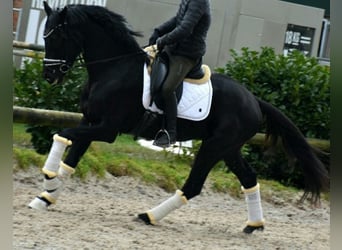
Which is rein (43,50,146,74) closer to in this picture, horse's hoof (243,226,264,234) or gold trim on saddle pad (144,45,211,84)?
gold trim on saddle pad (144,45,211,84)

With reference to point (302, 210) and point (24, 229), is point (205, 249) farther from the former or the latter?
point (302, 210)

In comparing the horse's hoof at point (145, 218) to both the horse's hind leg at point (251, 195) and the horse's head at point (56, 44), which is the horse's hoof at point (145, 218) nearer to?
the horse's hind leg at point (251, 195)

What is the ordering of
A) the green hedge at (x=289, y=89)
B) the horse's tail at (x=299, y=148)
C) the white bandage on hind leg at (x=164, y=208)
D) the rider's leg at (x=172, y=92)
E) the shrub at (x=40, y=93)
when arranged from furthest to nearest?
the green hedge at (x=289, y=89)
the shrub at (x=40, y=93)
the horse's tail at (x=299, y=148)
the white bandage on hind leg at (x=164, y=208)
the rider's leg at (x=172, y=92)

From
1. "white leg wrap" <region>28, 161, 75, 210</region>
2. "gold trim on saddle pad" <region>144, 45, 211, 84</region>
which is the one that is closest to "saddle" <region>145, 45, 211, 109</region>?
"gold trim on saddle pad" <region>144, 45, 211, 84</region>

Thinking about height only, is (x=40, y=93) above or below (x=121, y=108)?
below

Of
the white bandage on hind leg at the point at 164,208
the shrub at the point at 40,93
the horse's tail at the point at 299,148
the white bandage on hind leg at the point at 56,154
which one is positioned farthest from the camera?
the shrub at the point at 40,93

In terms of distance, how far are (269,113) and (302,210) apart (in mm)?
2220

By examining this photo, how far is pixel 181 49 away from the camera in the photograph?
598 centimetres

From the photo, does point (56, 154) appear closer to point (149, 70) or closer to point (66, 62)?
point (66, 62)

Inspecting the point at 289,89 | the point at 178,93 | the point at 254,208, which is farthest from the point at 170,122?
the point at 289,89

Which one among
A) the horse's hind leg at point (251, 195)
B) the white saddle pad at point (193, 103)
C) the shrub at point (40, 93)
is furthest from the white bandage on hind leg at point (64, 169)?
the shrub at point (40, 93)

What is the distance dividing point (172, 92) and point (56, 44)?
3.74 feet

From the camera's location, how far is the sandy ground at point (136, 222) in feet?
16.7

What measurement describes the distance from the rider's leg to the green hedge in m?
3.00
